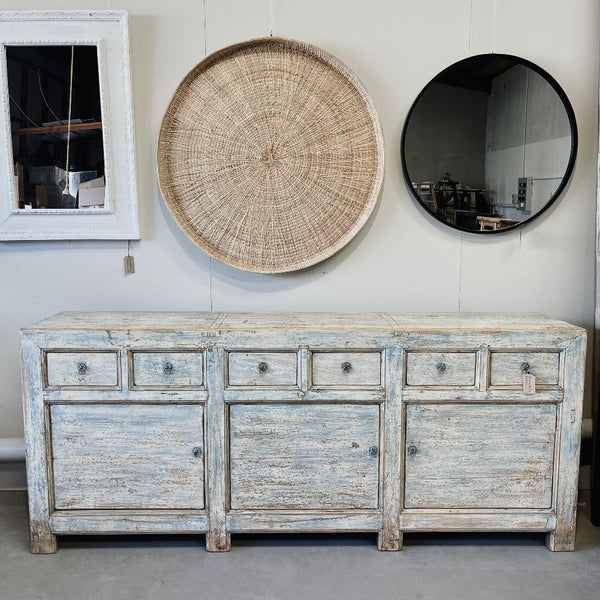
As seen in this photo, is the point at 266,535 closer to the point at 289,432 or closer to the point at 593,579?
the point at 289,432

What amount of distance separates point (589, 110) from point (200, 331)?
6.64 ft

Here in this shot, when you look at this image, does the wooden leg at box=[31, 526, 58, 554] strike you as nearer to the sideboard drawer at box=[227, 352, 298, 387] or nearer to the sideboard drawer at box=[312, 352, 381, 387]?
the sideboard drawer at box=[227, 352, 298, 387]

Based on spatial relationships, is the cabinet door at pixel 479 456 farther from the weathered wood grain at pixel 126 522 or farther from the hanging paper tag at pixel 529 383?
the weathered wood grain at pixel 126 522

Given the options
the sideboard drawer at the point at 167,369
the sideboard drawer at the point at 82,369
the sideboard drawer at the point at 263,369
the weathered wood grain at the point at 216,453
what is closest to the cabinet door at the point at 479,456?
the sideboard drawer at the point at 263,369

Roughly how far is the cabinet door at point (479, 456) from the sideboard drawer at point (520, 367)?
0.35 ft

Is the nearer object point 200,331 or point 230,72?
point 200,331

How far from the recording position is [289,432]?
256 cm

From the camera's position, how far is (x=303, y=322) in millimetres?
2629

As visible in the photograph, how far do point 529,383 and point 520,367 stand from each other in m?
0.07

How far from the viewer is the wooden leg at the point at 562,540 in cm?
262

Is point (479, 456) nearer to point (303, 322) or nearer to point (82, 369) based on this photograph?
point (303, 322)

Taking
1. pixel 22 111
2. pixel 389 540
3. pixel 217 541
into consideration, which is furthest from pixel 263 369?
pixel 22 111

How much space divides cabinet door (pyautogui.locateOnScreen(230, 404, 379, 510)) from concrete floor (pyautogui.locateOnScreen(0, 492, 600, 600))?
0.68 ft

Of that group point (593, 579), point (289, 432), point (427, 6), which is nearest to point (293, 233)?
point (289, 432)
